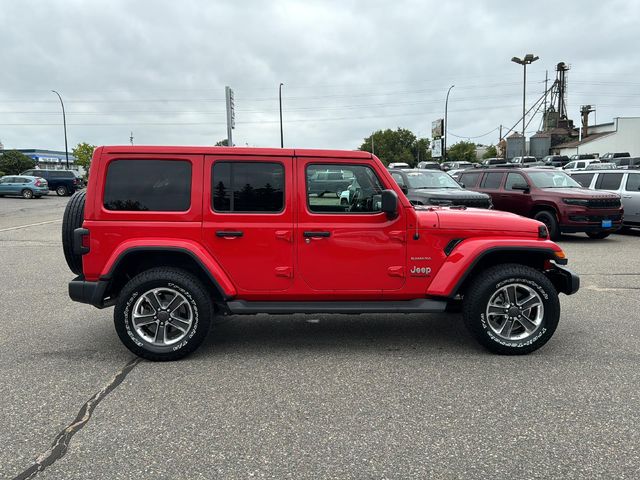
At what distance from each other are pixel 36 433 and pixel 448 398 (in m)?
2.68

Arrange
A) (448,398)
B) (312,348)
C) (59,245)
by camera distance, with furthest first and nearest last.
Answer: (59,245) < (312,348) < (448,398)

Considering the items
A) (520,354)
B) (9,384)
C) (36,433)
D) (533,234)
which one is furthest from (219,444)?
(533,234)

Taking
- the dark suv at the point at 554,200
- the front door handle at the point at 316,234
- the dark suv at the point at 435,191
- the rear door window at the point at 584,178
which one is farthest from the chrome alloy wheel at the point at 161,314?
the rear door window at the point at 584,178

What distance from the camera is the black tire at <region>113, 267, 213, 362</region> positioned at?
4.13 meters

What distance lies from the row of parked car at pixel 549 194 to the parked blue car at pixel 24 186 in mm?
27417

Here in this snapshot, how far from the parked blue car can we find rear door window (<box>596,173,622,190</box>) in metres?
31.8

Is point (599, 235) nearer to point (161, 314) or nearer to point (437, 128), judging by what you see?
point (161, 314)

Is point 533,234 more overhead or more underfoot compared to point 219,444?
more overhead

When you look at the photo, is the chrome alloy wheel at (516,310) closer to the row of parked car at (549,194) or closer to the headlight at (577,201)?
the row of parked car at (549,194)

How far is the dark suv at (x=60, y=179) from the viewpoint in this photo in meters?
35.2

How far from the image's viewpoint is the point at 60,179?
35.5 meters

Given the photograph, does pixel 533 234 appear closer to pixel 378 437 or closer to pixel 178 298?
pixel 378 437

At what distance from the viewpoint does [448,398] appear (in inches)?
137

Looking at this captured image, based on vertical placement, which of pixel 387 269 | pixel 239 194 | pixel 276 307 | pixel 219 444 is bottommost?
pixel 219 444
